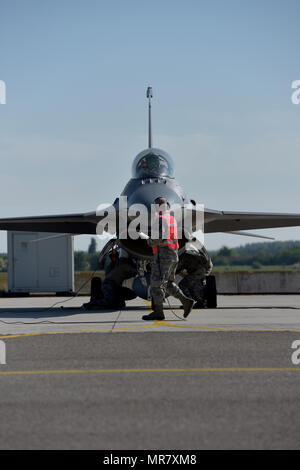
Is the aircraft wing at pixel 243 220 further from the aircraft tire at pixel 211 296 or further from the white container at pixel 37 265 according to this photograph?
the white container at pixel 37 265

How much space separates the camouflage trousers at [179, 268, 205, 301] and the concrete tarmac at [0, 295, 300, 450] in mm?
6131

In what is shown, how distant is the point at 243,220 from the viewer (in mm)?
17922

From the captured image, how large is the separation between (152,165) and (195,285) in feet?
11.1

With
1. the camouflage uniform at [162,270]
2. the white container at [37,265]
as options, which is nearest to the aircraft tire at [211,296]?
the camouflage uniform at [162,270]

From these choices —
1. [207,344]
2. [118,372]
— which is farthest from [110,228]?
[118,372]

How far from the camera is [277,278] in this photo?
29.0m

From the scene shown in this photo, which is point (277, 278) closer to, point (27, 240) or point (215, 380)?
point (27, 240)

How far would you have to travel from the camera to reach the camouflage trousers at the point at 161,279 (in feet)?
38.7

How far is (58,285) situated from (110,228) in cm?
1095

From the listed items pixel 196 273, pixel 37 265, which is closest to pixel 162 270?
pixel 196 273
